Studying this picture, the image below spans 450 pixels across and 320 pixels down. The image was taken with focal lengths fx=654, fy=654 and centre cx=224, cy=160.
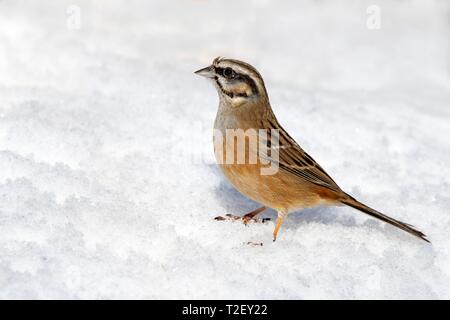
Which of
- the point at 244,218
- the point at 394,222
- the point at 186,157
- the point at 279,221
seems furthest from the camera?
the point at 186,157

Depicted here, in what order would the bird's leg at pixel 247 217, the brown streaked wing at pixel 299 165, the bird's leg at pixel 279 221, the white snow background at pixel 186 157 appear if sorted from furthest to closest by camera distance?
the brown streaked wing at pixel 299 165 < the bird's leg at pixel 247 217 < the bird's leg at pixel 279 221 < the white snow background at pixel 186 157

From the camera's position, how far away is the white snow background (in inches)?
181

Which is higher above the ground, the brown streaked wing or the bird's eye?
the bird's eye

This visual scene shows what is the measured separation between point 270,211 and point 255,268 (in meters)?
1.35

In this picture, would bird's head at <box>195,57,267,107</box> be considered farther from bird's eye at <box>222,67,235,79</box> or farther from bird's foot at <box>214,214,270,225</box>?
bird's foot at <box>214,214,270,225</box>

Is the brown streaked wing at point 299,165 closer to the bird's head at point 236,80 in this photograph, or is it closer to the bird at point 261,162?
the bird at point 261,162

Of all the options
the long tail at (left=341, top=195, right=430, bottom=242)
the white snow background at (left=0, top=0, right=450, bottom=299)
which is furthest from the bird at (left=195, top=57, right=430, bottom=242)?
the white snow background at (left=0, top=0, right=450, bottom=299)

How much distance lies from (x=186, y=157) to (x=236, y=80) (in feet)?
3.63

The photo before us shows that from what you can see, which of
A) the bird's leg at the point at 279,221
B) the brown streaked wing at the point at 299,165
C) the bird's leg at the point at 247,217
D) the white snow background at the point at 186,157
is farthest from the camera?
the brown streaked wing at the point at 299,165

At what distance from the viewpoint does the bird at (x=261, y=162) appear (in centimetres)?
534

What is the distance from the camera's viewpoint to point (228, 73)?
5.61 metres

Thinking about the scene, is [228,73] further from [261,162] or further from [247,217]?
[247,217]

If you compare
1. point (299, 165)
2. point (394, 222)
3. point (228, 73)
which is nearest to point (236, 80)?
point (228, 73)

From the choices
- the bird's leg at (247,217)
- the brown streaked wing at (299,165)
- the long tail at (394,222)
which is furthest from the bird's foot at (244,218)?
the long tail at (394,222)
